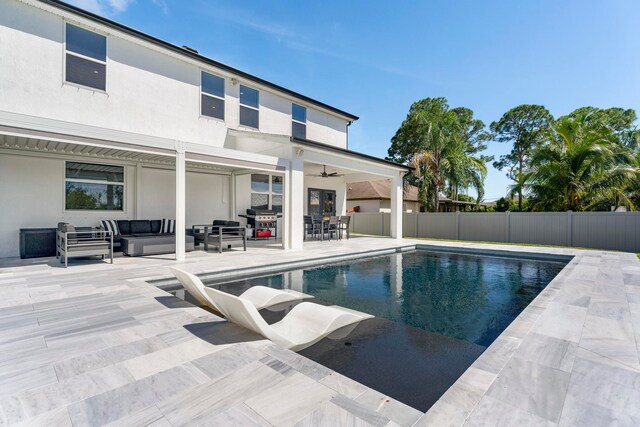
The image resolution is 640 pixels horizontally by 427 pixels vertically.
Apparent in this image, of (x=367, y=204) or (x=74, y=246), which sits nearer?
(x=74, y=246)

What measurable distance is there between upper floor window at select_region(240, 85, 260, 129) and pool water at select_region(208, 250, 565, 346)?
6.86 meters

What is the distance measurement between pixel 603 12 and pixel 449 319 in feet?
→ 44.5

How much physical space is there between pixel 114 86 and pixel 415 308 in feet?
33.2

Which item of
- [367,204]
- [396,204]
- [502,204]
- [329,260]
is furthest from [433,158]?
[502,204]

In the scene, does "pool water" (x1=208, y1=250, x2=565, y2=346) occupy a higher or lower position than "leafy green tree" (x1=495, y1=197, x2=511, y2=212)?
lower

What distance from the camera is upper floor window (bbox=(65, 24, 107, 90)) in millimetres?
8586

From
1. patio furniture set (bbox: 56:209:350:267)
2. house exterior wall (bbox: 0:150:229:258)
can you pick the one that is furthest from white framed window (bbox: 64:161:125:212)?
patio furniture set (bbox: 56:209:350:267)

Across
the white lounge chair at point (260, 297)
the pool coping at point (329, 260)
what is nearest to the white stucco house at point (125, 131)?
the pool coping at point (329, 260)

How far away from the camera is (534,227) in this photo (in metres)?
14.8

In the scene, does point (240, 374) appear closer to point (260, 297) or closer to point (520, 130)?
point (260, 297)

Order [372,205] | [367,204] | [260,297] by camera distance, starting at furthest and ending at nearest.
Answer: [367,204] → [372,205] → [260,297]

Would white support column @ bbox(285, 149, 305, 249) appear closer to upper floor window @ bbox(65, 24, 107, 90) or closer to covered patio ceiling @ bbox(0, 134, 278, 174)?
covered patio ceiling @ bbox(0, 134, 278, 174)

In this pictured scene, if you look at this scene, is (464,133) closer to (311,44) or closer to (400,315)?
(311,44)

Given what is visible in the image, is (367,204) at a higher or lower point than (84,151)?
lower
